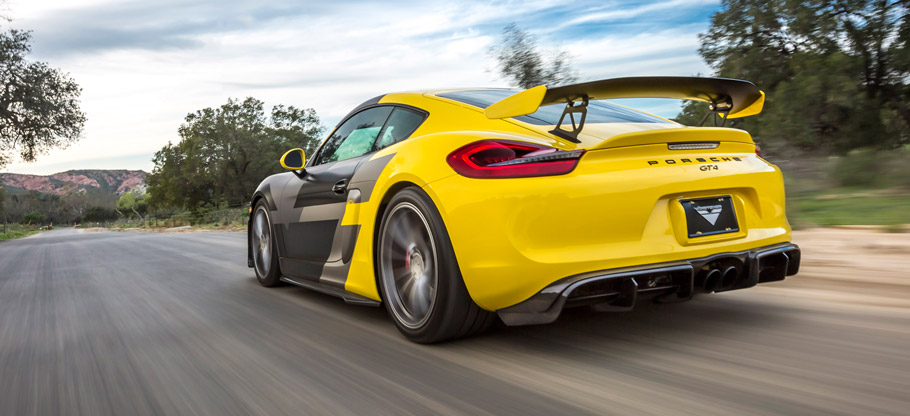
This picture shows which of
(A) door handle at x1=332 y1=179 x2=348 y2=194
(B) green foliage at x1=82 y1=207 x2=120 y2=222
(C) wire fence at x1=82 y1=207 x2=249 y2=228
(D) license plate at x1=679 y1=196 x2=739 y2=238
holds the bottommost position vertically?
(B) green foliage at x1=82 y1=207 x2=120 y2=222

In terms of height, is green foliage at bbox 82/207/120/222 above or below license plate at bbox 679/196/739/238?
below

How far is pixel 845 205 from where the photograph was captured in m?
8.38

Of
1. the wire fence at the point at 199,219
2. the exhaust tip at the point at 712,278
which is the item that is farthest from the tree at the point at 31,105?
the exhaust tip at the point at 712,278

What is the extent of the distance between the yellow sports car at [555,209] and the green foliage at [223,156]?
4932cm

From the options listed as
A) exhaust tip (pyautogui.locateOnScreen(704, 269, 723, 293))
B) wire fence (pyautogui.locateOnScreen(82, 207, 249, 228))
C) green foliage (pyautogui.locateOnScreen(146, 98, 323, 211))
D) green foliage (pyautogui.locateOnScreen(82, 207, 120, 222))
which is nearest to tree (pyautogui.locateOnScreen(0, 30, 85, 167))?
wire fence (pyautogui.locateOnScreen(82, 207, 249, 228))

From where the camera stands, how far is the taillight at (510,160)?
9.32ft

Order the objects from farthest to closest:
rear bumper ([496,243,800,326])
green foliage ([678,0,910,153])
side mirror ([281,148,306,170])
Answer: green foliage ([678,0,910,153]) < side mirror ([281,148,306,170]) < rear bumper ([496,243,800,326])

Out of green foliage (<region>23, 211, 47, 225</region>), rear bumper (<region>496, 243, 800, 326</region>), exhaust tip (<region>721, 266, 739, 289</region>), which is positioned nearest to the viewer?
rear bumper (<region>496, 243, 800, 326</region>)

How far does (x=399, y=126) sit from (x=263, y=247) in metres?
2.41

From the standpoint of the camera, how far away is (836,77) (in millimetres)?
19547

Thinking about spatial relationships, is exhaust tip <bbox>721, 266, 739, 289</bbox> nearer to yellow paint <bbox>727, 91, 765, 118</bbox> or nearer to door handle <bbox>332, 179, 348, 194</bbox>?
yellow paint <bbox>727, 91, 765, 118</bbox>

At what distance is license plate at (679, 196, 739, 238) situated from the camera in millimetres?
2971

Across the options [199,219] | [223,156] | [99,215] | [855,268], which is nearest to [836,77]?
[855,268]

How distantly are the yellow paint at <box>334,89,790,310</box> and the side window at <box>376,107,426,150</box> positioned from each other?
0.51 metres
